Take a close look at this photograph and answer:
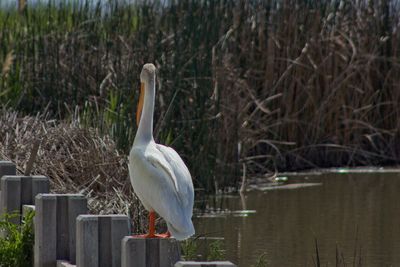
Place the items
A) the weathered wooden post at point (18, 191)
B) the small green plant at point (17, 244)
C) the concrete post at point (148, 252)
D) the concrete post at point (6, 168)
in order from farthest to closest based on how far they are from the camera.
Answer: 1. the concrete post at point (6, 168)
2. the weathered wooden post at point (18, 191)
3. the small green plant at point (17, 244)
4. the concrete post at point (148, 252)

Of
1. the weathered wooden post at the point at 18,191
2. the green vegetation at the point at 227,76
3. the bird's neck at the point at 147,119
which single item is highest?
the green vegetation at the point at 227,76

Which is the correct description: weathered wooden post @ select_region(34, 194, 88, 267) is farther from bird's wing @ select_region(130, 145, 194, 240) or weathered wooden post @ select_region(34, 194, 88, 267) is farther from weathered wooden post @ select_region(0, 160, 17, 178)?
weathered wooden post @ select_region(0, 160, 17, 178)

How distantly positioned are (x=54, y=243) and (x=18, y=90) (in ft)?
17.5

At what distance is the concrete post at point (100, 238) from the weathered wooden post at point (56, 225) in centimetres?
45

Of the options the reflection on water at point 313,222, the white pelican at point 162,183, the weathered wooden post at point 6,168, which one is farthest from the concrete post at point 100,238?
the reflection on water at point 313,222

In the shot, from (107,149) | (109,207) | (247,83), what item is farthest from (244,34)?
(109,207)

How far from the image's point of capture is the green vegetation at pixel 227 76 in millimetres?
10453

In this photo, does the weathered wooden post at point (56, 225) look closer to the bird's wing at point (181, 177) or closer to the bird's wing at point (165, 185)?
the bird's wing at point (165, 185)

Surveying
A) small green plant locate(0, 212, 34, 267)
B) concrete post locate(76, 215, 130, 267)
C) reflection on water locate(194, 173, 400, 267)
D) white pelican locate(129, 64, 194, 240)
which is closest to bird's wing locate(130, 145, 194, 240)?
white pelican locate(129, 64, 194, 240)

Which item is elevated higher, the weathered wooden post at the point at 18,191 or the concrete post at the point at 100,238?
the weathered wooden post at the point at 18,191

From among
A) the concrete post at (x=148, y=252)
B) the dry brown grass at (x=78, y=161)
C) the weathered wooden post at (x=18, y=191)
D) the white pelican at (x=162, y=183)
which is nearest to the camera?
the concrete post at (x=148, y=252)

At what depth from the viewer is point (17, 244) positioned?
19.5ft

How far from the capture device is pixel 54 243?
5.52 metres

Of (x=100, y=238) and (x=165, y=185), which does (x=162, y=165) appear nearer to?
(x=165, y=185)
